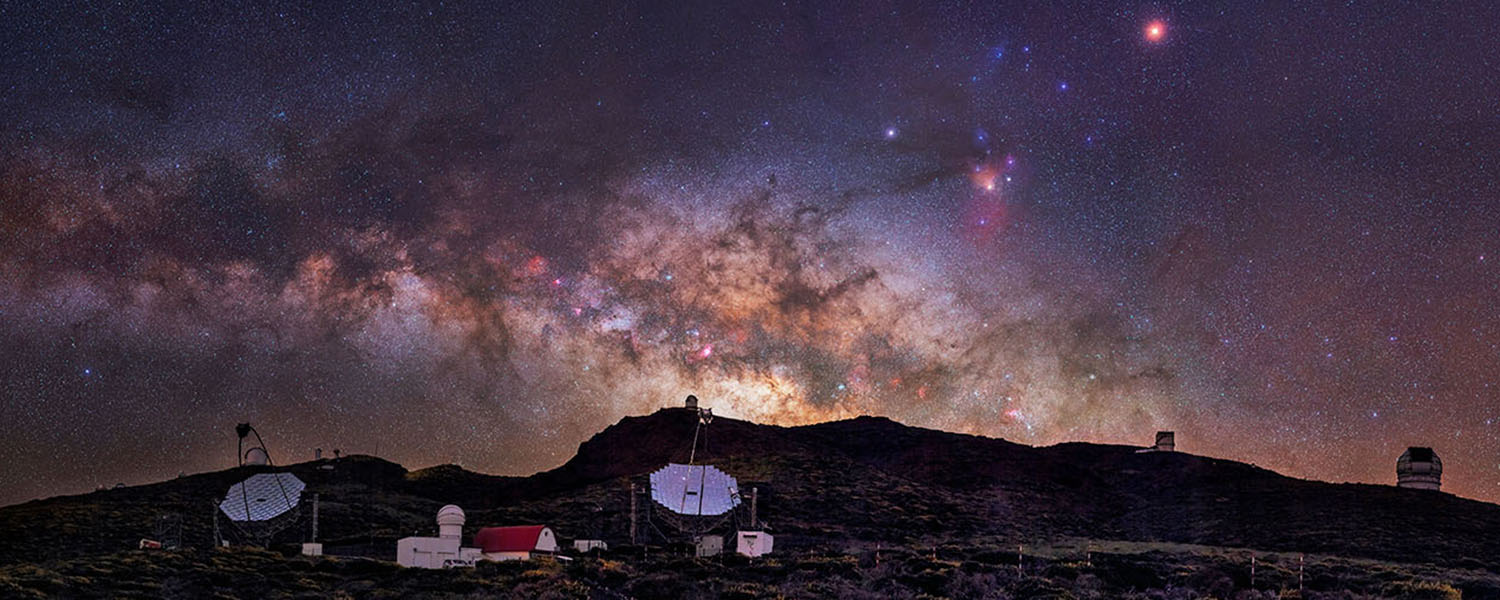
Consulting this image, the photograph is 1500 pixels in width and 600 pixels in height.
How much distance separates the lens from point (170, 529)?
6656 centimetres

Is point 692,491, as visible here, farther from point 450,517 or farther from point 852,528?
point 852,528

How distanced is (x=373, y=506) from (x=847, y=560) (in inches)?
2103

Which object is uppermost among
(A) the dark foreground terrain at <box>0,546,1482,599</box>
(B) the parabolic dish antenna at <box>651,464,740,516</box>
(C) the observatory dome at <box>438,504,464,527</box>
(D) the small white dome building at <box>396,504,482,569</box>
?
(B) the parabolic dish antenna at <box>651,464,740,516</box>

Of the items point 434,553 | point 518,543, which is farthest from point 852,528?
point 434,553

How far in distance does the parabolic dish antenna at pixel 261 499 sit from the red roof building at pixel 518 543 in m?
13.6

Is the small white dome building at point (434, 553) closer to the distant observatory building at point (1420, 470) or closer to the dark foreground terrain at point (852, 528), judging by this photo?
the dark foreground terrain at point (852, 528)

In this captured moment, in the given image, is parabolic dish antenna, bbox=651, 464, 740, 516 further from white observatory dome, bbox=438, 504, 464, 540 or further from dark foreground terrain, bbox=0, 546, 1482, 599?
white observatory dome, bbox=438, 504, 464, 540

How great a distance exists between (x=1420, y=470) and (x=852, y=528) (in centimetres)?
5272

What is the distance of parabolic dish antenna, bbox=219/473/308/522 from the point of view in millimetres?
57406

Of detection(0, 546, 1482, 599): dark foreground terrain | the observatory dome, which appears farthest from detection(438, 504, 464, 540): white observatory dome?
detection(0, 546, 1482, 599): dark foreground terrain

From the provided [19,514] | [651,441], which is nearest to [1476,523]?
[651,441]

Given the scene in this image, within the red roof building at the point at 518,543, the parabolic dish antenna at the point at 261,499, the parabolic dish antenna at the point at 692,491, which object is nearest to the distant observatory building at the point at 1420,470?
the parabolic dish antenna at the point at 692,491

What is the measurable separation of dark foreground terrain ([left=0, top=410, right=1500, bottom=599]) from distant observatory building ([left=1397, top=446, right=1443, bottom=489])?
207cm

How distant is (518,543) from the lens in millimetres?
50062
